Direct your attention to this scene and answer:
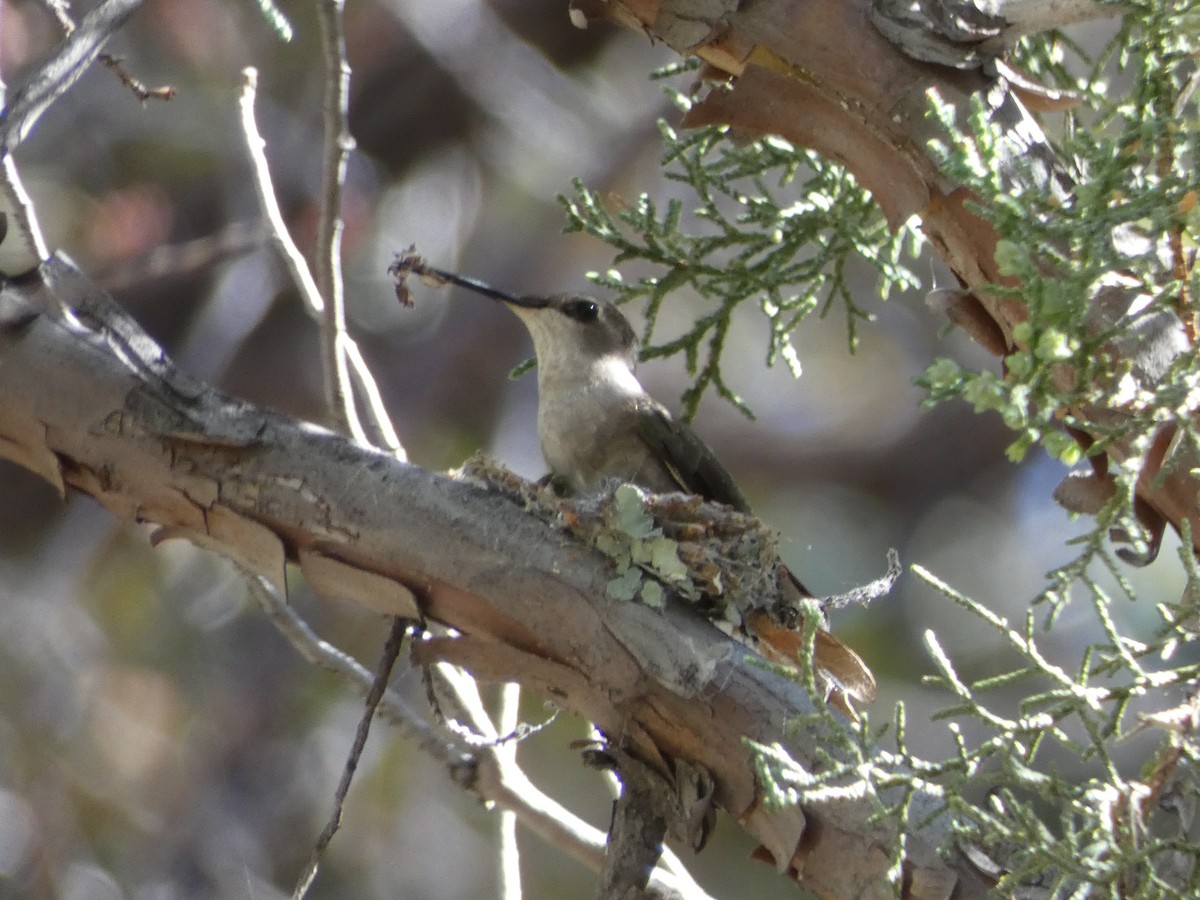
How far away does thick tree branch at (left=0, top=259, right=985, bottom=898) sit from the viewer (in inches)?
86.2

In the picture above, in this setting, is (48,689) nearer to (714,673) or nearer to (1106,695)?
(714,673)

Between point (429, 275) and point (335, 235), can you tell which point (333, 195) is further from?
point (429, 275)

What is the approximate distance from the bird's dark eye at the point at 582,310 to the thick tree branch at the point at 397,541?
155 cm

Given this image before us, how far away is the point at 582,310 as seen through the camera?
12.4ft

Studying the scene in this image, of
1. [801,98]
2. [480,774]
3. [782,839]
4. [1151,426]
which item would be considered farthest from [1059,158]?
[480,774]

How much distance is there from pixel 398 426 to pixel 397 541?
16.6 ft

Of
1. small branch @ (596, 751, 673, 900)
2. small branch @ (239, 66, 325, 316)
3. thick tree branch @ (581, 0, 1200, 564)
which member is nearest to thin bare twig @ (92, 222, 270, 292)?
small branch @ (239, 66, 325, 316)

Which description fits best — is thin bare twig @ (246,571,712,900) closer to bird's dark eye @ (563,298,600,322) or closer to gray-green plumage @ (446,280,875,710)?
gray-green plumage @ (446,280,875,710)

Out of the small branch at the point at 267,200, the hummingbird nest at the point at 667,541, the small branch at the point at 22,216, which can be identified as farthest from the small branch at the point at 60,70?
the hummingbird nest at the point at 667,541

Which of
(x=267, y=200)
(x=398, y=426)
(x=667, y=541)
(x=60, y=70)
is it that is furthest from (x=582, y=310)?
(x=398, y=426)

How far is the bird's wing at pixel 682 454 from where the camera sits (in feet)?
11.0

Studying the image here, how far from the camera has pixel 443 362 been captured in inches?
294

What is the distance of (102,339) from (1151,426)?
1663mm

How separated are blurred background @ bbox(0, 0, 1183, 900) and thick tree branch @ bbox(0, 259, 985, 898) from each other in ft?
12.1
